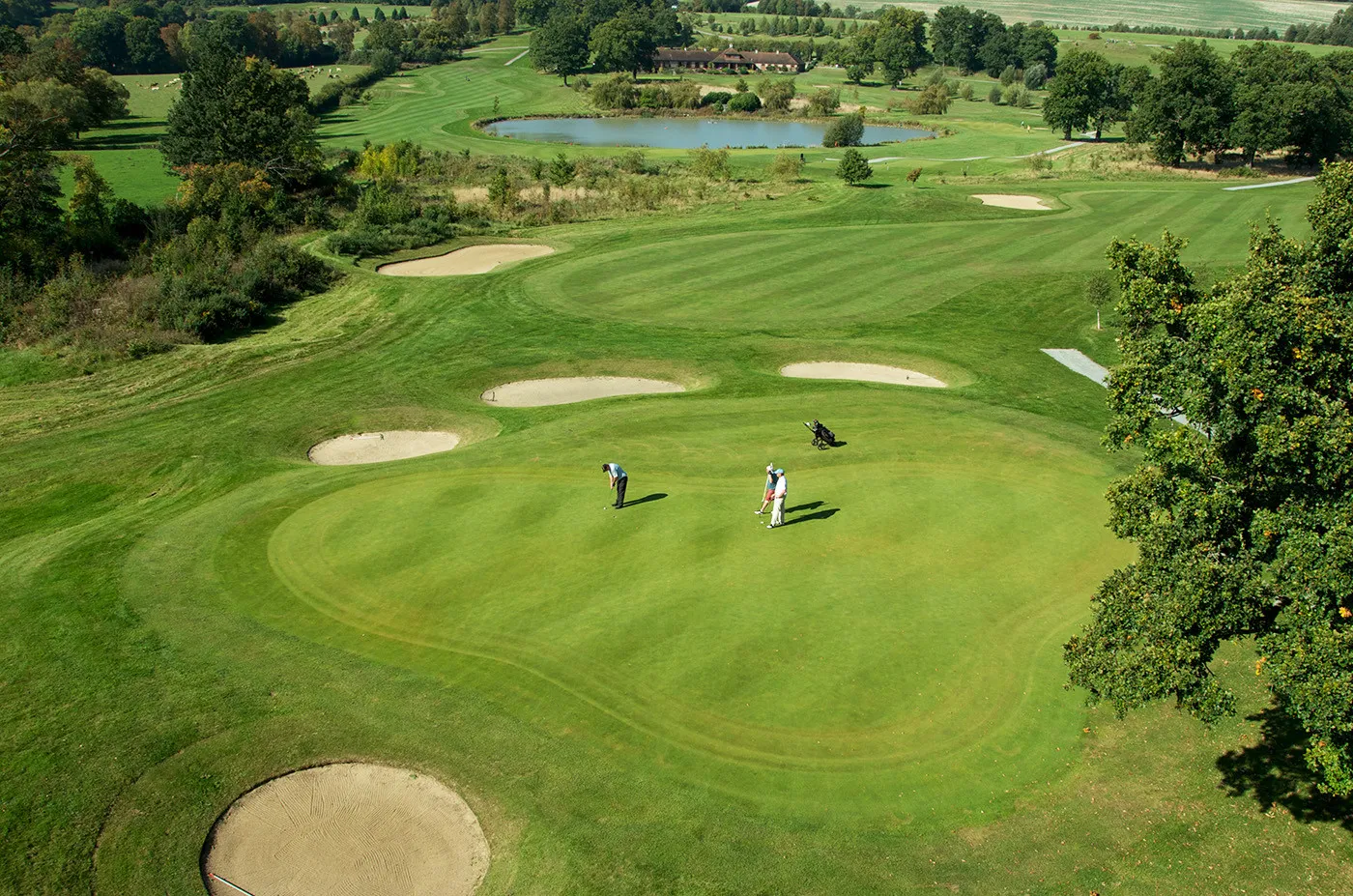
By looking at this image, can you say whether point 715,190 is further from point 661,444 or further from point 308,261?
point 661,444

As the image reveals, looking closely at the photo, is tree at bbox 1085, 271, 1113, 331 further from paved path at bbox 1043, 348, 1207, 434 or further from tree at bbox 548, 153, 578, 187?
tree at bbox 548, 153, 578, 187

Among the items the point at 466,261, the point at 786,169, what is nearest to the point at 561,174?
the point at 786,169

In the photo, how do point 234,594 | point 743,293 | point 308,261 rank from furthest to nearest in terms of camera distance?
point 308,261
point 743,293
point 234,594

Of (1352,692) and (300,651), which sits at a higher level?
(1352,692)

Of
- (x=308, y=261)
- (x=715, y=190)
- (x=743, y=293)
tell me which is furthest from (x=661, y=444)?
(x=715, y=190)

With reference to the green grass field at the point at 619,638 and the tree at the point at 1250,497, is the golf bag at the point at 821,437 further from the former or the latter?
the tree at the point at 1250,497

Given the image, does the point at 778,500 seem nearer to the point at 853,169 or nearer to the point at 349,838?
the point at 349,838
